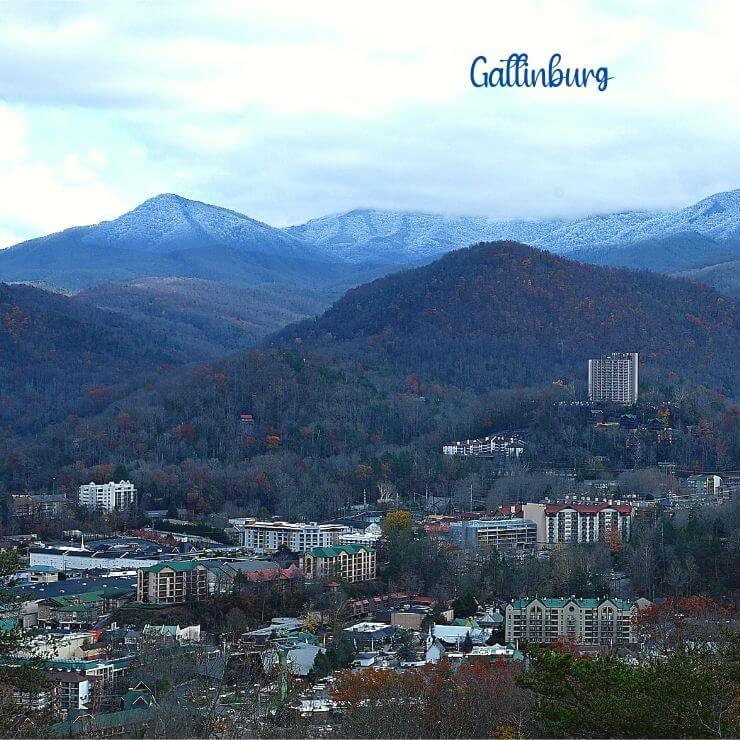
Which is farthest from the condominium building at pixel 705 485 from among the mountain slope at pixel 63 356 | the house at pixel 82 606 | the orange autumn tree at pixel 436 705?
the mountain slope at pixel 63 356

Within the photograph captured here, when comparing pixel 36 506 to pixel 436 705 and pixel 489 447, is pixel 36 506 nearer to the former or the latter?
pixel 489 447

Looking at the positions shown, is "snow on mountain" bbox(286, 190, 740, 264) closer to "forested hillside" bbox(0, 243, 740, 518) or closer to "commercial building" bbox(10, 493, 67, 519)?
"forested hillside" bbox(0, 243, 740, 518)

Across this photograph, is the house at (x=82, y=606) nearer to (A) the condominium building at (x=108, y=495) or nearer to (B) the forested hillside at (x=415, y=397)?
(B) the forested hillside at (x=415, y=397)

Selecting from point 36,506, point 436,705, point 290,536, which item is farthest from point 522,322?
point 436,705

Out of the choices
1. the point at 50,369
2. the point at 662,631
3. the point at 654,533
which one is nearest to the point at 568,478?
the point at 654,533

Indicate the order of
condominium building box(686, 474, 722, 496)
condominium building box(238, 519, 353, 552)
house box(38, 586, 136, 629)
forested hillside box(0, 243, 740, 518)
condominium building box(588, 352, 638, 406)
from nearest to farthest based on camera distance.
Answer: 1. house box(38, 586, 136, 629)
2. condominium building box(238, 519, 353, 552)
3. condominium building box(686, 474, 722, 496)
4. forested hillside box(0, 243, 740, 518)
5. condominium building box(588, 352, 638, 406)

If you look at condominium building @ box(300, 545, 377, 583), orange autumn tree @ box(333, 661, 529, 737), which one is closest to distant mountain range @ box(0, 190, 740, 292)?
condominium building @ box(300, 545, 377, 583)
